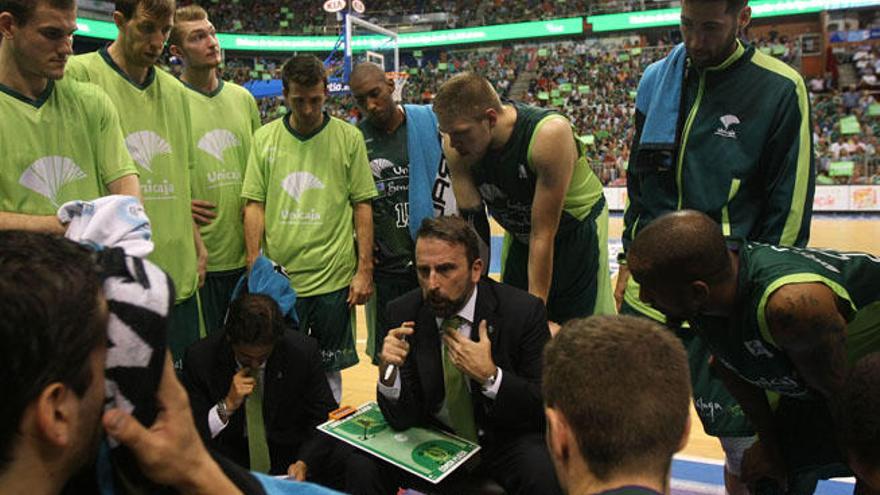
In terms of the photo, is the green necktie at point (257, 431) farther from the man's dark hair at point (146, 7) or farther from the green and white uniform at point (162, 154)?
the man's dark hair at point (146, 7)

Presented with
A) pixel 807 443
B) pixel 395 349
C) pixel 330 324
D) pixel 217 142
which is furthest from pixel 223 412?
pixel 807 443

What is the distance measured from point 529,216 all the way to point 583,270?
405mm

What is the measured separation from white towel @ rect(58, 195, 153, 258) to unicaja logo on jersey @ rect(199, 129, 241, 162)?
2.48 metres

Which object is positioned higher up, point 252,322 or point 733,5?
point 733,5

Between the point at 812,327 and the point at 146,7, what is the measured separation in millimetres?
2524

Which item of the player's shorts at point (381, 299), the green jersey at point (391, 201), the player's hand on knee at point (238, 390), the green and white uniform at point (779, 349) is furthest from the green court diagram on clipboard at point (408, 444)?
the green jersey at point (391, 201)

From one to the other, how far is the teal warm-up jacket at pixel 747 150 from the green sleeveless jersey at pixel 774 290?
305 millimetres

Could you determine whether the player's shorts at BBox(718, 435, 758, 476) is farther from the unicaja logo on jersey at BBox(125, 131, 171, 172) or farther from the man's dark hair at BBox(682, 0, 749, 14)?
the unicaja logo on jersey at BBox(125, 131, 171, 172)

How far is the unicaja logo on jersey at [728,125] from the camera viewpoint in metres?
2.29

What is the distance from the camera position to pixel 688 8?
2197 mm

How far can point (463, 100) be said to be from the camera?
8.77 feet

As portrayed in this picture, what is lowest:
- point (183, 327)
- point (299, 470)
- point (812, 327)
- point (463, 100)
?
point (299, 470)

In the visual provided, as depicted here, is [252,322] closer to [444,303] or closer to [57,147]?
[444,303]

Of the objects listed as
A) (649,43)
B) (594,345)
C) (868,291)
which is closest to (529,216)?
(868,291)
